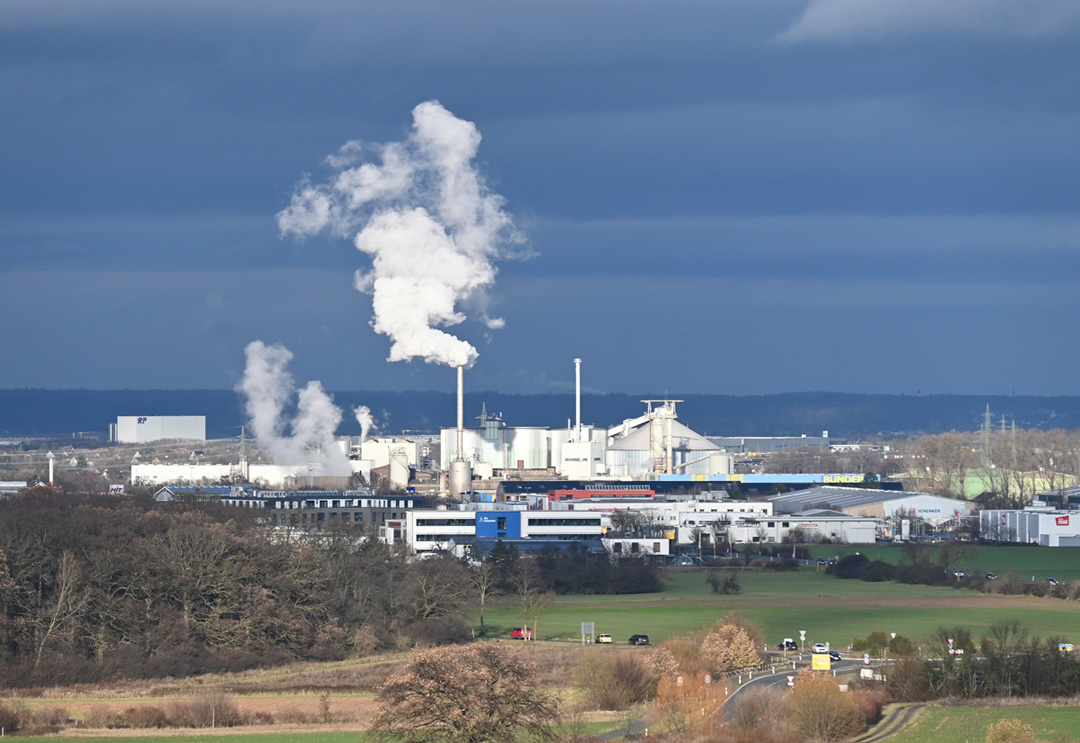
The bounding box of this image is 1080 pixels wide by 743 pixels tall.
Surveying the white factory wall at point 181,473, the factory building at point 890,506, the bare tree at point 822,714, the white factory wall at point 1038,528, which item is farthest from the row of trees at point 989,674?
the white factory wall at point 181,473

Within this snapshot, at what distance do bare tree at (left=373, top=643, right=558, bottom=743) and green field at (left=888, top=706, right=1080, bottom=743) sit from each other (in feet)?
26.8

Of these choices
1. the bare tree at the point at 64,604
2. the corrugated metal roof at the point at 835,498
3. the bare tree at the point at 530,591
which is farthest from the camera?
the corrugated metal roof at the point at 835,498

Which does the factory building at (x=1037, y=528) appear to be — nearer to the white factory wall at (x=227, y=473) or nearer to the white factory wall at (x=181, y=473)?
the white factory wall at (x=227, y=473)

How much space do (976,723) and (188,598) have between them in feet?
75.8

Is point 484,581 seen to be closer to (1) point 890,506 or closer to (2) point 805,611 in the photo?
(2) point 805,611

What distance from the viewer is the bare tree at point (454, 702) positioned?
83.6 ft

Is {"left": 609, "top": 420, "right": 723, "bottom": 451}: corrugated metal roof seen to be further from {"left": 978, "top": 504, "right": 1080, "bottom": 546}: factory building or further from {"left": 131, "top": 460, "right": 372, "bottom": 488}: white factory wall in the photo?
{"left": 978, "top": 504, "right": 1080, "bottom": 546}: factory building

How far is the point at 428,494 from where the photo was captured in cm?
10175

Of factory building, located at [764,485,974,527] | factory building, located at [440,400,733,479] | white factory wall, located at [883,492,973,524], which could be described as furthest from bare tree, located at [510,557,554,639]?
factory building, located at [440,400,733,479]

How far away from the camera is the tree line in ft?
141

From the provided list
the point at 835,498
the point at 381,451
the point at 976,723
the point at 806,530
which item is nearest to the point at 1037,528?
the point at 806,530

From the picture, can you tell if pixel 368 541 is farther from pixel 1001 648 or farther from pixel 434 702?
pixel 434 702

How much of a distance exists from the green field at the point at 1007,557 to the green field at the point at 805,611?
6.90 metres

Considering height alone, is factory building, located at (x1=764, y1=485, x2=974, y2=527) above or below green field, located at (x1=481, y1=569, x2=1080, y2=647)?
above
